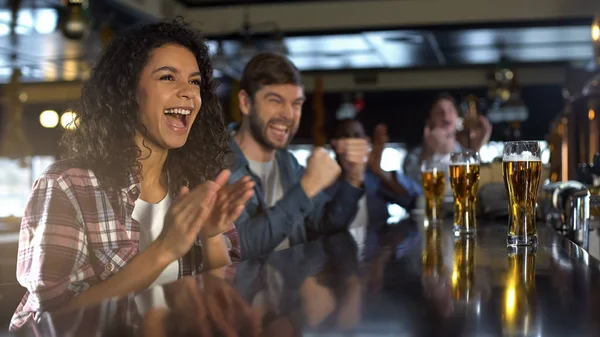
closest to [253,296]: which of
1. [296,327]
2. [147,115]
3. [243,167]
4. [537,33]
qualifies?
[296,327]

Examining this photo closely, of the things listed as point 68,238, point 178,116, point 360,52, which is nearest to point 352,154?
point 178,116

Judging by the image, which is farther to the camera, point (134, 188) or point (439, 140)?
point (439, 140)

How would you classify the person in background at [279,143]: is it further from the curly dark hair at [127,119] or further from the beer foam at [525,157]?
the beer foam at [525,157]

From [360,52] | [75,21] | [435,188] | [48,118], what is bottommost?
[435,188]

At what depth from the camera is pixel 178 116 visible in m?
1.71

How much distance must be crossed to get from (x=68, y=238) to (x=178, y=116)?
493mm

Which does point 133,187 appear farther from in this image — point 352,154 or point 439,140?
point 439,140

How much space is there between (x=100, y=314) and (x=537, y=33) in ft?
26.1

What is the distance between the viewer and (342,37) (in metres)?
8.10

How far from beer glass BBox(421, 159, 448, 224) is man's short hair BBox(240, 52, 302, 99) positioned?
32.9 inches

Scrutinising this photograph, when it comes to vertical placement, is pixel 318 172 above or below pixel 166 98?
below

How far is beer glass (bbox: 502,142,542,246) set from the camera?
1.42 metres

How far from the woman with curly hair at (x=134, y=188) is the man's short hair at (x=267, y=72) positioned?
1.03 meters

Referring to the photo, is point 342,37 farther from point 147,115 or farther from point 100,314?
point 100,314
